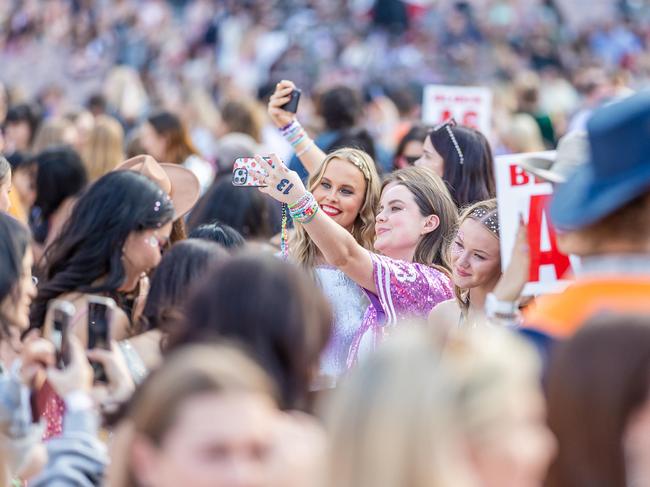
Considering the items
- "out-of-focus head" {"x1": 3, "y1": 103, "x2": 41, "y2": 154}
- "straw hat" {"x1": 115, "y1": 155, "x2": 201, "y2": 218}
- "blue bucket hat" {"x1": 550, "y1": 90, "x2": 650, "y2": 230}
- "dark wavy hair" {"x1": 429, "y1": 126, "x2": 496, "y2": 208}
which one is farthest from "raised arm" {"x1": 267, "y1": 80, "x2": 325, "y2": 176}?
"out-of-focus head" {"x1": 3, "y1": 103, "x2": 41, "y2": 154}

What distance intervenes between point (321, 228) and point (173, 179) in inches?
60.6

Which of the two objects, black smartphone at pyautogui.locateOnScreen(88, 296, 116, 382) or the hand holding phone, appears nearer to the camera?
black smartphone at pyautogui.locateOnScreen(88, 296, 116, 382)

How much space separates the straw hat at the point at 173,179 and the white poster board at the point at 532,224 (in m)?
1.82

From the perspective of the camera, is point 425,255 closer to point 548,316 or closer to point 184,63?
point 548,316

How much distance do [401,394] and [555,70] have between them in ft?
63.6

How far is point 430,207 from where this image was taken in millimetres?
5875

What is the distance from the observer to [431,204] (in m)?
5.87

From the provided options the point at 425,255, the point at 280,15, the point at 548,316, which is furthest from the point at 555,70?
the point at 548,316

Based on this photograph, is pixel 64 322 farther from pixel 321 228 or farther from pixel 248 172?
pixel 248 172

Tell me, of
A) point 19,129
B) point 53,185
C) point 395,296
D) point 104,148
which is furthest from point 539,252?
point 19,129

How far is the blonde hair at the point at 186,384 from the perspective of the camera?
2783mm

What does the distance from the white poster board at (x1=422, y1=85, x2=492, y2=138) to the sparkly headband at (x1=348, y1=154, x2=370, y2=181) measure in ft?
10.8

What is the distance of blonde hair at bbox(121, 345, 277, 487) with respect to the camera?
2783 millimetres

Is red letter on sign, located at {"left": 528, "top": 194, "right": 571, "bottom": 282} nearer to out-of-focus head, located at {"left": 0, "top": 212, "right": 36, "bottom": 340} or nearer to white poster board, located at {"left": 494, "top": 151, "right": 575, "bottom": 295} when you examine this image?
white poster board, located at {"left": 494, "top": 151, "right": 575, "bottom": 295}
